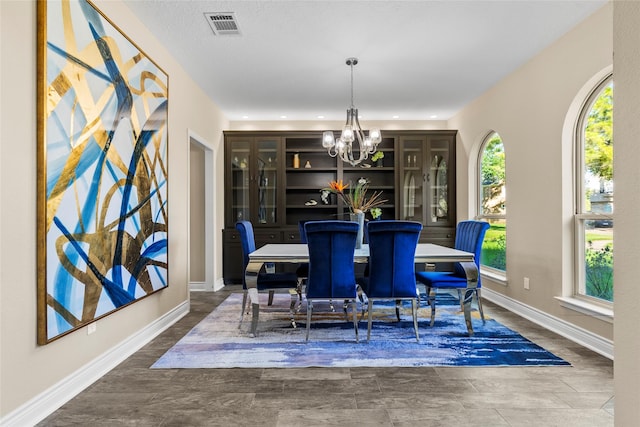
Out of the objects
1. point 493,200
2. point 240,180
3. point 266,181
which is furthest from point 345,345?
point 240,180

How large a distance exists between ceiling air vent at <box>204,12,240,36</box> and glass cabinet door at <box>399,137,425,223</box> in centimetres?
361

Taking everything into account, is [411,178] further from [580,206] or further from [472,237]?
[580,206]

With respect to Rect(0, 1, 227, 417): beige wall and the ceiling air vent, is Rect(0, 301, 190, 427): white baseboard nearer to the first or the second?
Rect(0, 1, 227, 417): beige wall

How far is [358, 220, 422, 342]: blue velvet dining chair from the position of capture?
3234mm

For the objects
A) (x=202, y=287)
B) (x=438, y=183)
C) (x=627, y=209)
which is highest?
(x=438, y=183)

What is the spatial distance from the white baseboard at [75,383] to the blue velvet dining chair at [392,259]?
1.82 metres

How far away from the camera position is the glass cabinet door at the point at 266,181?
639 centimetres

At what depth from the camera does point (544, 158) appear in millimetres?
3893

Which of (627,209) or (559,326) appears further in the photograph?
(559,326)

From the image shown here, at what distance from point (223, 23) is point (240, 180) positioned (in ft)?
10.8

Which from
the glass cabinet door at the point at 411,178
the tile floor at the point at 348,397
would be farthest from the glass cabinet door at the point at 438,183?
the tile floor at the point at 348,397

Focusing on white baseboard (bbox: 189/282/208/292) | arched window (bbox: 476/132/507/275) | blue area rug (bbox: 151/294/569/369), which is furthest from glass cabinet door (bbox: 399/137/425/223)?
white baseboard (bbox: 189/282/208/292)

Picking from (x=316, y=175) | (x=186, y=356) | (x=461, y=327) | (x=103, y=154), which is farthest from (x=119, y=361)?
(x=316, y=175)

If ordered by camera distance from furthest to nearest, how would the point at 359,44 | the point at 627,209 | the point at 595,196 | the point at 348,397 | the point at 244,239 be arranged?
the point at 244,239
the point at 359,44
the point at 595,196
the point at 348,397
the point at 627,209
